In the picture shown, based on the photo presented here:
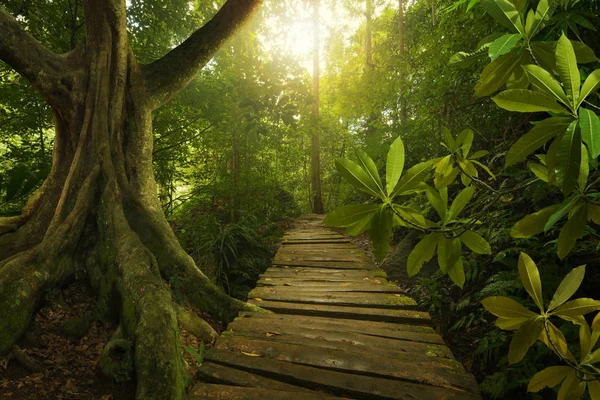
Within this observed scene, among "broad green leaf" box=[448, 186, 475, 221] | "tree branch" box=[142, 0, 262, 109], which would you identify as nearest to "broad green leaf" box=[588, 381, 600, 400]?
"broad green leaf" box=[448, 186, 475, 221]

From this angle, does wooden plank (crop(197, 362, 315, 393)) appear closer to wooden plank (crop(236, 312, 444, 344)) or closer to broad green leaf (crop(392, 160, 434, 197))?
wooden plank (crop(236, 312, 444, 344))

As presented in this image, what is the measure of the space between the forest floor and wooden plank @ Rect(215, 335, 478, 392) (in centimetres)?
49

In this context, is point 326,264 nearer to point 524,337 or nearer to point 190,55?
point 524,337

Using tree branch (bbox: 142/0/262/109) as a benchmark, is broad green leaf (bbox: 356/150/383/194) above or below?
below

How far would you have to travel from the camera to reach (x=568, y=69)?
0.69 m

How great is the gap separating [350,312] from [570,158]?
2.42 meters

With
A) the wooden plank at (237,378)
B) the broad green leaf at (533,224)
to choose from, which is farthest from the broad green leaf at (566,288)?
the wooden plank at (237,378)

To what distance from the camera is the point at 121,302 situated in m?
2.28

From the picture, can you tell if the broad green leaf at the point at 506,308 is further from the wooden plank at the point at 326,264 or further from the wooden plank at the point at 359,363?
the wooden plank at the point at 326,264

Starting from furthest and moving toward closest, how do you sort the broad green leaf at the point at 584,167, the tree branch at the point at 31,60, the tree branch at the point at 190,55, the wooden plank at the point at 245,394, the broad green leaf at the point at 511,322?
1. the tree branch at the point at 190,55
2. the tree branch at the point at 31,60
3. the wooden plank at the point at 245,394
4. the broad green leaf at the point at 511,322
5. the broad green leaf at the point at 584,167

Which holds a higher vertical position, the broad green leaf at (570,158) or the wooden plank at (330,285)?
the broad green leaf at (570,158)

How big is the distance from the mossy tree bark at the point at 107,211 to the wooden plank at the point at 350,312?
446 mm

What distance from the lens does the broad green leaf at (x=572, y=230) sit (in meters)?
0.83

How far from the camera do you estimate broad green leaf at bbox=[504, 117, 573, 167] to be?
2.33 ft
